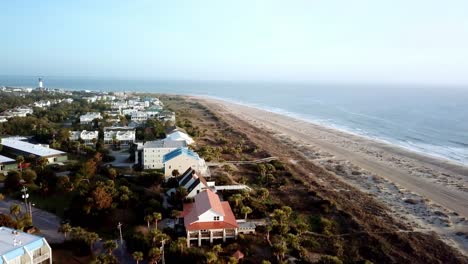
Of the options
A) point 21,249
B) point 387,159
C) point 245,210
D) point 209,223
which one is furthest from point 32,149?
point 387,159

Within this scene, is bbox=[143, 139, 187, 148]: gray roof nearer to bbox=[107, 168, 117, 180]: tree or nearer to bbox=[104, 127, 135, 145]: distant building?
bbox=[107, 168, 117, 180]: tree

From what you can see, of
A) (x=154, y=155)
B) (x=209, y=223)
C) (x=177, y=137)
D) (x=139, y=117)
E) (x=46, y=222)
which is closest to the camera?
(x=209, y=223)

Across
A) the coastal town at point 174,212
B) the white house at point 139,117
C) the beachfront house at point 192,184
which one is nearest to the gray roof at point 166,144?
the coastal town at point 174,212

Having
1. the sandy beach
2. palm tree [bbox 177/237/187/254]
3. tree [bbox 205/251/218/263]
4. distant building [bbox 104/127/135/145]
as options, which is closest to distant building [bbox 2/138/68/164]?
distant building [bbox 104/127/135/145]

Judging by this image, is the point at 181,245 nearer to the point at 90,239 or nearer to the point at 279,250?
the point at 90,239

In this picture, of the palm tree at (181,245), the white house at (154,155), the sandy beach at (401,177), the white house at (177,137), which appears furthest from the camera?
the white house at (177,137)

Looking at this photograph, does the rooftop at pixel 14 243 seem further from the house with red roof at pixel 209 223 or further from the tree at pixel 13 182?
the tree at pixel 13 182

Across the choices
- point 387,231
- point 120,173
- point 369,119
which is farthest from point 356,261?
point 369,119
